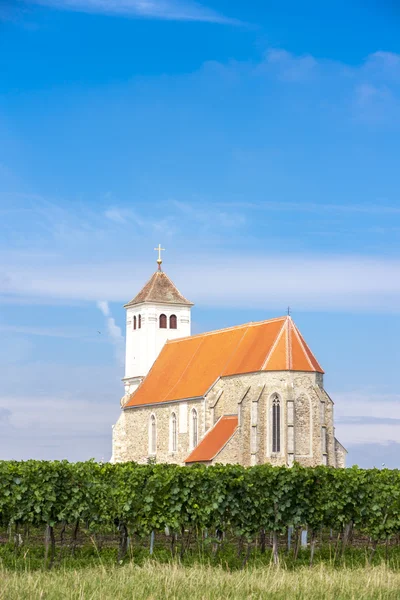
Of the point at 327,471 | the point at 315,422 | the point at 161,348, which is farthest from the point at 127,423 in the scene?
the point at 327,471

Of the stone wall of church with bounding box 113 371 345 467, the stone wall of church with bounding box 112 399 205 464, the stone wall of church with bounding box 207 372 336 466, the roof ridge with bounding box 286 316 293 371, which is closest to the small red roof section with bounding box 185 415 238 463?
the stone wall of church with bounding box 113 371 345 467

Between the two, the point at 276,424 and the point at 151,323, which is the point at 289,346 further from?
the point at 151,323

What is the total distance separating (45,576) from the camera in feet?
→ 62.0

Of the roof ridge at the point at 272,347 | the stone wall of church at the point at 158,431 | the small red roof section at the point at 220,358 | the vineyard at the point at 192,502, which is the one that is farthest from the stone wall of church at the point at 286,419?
the vineyard at the point at 192,502

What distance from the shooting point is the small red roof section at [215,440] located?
55344 mm

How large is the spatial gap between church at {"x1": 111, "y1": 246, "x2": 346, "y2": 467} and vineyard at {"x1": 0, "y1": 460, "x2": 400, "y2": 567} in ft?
75.5

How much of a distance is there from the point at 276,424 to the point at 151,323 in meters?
19.8

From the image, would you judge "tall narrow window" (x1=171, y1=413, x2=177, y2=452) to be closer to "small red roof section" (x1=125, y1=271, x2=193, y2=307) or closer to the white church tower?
the white church tower

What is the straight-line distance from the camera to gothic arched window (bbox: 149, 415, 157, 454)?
2518 inches

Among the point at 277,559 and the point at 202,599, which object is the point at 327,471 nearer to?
the point at 277,559

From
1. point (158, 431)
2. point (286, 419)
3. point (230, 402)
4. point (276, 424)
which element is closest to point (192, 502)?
point (286, 419)

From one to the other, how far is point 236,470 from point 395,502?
4.29 metres

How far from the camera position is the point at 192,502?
2534cm

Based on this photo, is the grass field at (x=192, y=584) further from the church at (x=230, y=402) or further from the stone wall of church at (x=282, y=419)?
the stone wall of church at (x=282, y=419)
